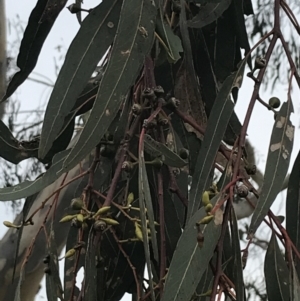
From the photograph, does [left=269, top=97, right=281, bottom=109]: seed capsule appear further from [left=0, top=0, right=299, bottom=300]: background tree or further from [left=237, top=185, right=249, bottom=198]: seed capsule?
[left=237, top=185, right=249, bottom=198]: seed capsule

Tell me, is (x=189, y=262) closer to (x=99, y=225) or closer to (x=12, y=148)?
(x=99, y=225)

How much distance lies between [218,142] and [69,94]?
0.56ft

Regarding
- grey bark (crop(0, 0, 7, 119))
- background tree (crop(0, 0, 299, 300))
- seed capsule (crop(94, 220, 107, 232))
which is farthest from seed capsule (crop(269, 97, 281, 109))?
grey bark (crop(0, 0, 7, 119))

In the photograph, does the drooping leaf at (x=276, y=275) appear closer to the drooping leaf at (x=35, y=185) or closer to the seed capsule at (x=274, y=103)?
the seed capsule at (x=274, y=103)

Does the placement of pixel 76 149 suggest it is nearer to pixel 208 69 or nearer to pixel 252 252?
pixel 208 69

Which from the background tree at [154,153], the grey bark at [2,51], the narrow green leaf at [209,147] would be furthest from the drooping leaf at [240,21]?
the grey bark at [2,51]

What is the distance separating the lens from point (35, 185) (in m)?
0.62

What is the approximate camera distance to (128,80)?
54cm

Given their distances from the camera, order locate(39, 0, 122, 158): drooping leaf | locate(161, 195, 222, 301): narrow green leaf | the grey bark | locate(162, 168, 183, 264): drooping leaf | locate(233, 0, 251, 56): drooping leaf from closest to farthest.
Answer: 1. locate(161, 195, 222, 301): narrow green leaf
2. locate(39, 0, 122, 158): drooping leaf
3. locate(162, 168, 183, 264): drooping leaf
4. locate(233, 0, 251, 56): drooping leaf
5. the grey bark

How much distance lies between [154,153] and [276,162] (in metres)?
0.13

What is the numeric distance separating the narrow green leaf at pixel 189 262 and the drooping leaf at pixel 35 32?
1.27ft

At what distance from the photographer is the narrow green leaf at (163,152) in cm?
61

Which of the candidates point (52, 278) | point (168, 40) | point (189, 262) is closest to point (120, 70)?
point (168, 40)

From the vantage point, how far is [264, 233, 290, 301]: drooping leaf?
628 mm
